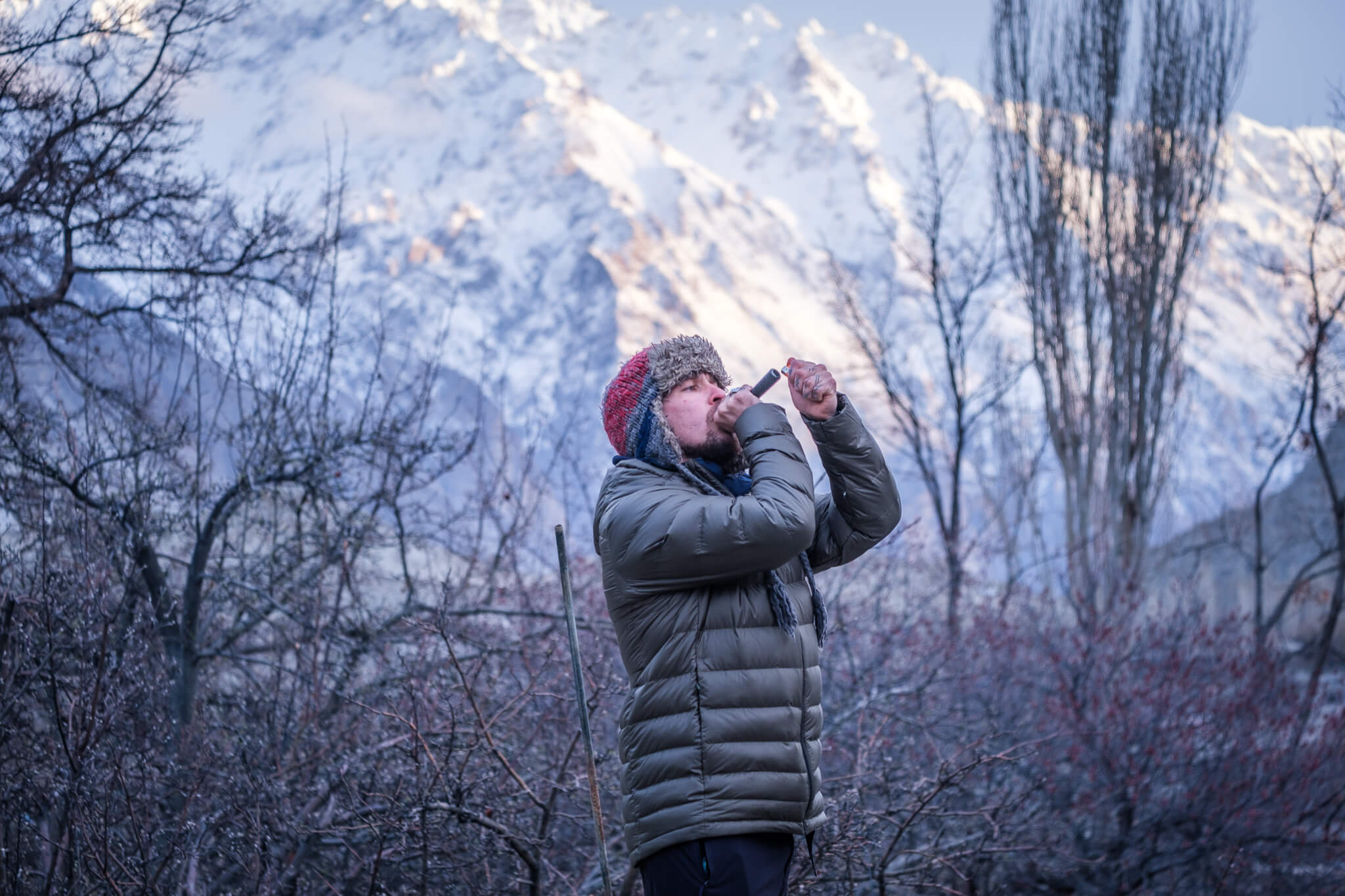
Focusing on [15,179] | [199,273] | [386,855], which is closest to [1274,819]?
[386,855]

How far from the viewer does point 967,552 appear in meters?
9.26

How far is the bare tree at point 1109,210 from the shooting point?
12.7 m

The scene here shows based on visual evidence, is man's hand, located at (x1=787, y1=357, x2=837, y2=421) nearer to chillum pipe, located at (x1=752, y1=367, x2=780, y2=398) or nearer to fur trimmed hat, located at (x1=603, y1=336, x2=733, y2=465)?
chillum pipe, located at (x1=752, y1=367, x2=780, y2=398)

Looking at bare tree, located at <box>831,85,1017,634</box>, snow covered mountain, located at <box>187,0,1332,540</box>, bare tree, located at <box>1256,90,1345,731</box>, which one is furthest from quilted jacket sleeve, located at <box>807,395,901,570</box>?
snow covered mountain, located at <box>187,0,1332,540</box>

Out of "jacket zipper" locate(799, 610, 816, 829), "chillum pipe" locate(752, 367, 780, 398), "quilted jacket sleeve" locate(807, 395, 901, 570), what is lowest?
"jacket zipper" locate(799, 610, 816, 829)

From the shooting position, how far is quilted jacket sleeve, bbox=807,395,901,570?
2.50m

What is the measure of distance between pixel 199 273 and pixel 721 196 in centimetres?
11649

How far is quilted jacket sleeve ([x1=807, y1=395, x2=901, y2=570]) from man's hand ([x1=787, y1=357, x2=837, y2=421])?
0.03 metres

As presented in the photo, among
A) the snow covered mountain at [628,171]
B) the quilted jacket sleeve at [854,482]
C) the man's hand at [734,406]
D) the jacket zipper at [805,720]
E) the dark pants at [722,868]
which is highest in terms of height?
the snow covered mountain at [628,171]

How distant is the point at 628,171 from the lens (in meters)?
120

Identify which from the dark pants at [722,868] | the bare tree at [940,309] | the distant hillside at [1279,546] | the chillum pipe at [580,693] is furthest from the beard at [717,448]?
the distant hillside at [1279,546]

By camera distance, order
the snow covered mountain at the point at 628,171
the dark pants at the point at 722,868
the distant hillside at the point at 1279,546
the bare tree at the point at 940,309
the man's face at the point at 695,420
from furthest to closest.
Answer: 1. the snow covered mountain at the point at 628,171
2. the distant hillside at the point at 1279,546
3. the bare tree at the point at 940,309
4. the man's face at the point at 695,420
5. the dark pants at the point at 722,868

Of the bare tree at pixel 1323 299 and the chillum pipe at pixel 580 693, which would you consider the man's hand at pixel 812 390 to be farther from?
the bare tree at pixel 1323 299

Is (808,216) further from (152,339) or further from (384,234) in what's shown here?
(152,339)
